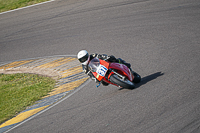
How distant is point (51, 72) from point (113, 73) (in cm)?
445

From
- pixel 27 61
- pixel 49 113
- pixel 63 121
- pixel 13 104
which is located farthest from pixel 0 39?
pixel 63 121

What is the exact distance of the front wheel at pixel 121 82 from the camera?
706 cm

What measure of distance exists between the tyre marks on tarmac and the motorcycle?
1.95 meters

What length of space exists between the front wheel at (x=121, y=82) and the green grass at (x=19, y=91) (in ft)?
11.1

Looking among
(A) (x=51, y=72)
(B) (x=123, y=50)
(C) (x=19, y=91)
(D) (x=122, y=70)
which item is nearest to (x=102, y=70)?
(D) (x=122, y=70)

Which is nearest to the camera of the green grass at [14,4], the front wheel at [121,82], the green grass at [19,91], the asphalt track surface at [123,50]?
the asphalt track surface at [123,50]

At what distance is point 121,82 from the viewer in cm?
706

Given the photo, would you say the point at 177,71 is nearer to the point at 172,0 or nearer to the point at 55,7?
the point at 172,0

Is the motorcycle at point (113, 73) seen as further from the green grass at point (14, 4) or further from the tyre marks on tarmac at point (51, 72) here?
the green grass at point (14, 4)

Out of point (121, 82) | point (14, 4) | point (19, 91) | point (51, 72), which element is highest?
point (14, 4)

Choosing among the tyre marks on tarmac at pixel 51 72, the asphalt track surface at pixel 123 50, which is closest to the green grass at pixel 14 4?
the asphalt track surface at pixel 123 50

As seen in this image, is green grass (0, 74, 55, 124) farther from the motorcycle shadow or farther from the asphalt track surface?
the motorcycle shadow

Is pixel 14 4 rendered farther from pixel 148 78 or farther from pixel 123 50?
pixel 148 78

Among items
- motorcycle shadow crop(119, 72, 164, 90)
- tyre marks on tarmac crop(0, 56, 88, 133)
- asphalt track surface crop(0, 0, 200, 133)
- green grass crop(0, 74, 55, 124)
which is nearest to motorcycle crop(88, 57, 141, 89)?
motorcycle shadow crop(119, 72, 164, 90)
